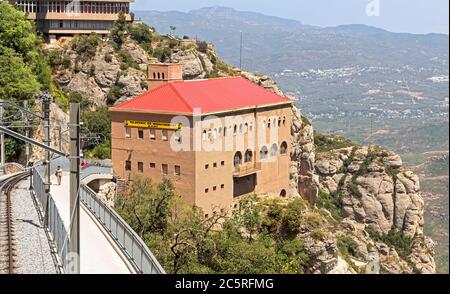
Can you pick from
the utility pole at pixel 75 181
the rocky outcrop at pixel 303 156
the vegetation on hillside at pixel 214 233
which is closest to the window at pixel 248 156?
the vegetation on hillside at pixel 214 233

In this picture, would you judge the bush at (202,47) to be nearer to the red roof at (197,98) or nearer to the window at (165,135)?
the red roof at (197,98)

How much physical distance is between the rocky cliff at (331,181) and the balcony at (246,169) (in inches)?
193

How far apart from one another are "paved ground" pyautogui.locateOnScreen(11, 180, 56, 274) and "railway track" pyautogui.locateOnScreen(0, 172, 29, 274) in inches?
7.6

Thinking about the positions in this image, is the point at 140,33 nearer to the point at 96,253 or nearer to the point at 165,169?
the point at 165,169

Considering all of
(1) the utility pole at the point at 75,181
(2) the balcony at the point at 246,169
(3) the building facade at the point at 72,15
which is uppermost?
(3) the building facade at the point at 72,15

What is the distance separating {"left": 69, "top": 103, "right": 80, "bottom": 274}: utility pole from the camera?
67.7 feet

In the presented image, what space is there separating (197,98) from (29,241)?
28.7 metres

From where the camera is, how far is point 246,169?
58.5 m

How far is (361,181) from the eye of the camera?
113812mm

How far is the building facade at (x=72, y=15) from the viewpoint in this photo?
8781 centimetres

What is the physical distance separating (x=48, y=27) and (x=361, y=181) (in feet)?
162

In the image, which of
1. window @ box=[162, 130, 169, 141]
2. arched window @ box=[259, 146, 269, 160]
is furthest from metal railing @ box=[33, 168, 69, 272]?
arched window @ box=[259, 146, 269, 160]

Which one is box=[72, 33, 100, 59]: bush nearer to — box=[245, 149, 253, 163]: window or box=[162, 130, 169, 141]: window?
box=[245, 149, 253, 163]: window
